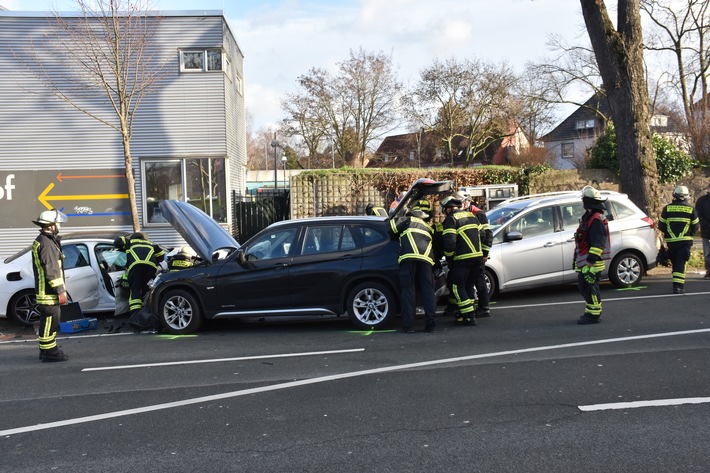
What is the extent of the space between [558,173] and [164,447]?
15.8 metres

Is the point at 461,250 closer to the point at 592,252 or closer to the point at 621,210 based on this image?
the point at 592,252

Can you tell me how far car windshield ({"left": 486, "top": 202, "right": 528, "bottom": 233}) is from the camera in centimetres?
1093

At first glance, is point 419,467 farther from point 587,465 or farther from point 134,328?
point 134,328

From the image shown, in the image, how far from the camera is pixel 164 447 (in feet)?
15.1

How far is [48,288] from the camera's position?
7.68 m

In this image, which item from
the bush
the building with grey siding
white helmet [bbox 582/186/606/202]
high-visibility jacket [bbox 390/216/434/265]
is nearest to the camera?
high-visibility jacket [bbox 390/216/434/265]

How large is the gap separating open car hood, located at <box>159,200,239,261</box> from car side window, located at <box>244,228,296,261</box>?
0.67 metres

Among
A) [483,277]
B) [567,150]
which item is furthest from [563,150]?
[483,277]

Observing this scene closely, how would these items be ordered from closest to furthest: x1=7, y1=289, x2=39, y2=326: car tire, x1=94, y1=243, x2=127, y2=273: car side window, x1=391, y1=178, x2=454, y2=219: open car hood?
x1=391, y1=178, x2=454, y2=219: open car hood
x1=7, y1=289, x2=39, y2=326: car tire
x1=94, y1=243, x2=127, y2=273: car side window

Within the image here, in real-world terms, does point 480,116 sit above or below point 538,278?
above

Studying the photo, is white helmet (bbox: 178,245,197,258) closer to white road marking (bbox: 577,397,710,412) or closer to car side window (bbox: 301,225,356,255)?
car side window (bbox: 301,225,356,255)

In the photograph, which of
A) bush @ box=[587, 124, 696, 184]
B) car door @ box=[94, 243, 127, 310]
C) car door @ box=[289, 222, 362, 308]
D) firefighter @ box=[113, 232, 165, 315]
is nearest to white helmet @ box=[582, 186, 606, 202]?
car door @ box=[289, 222, 362, 308]

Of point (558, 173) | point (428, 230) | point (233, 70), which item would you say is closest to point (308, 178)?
point (233, 70)

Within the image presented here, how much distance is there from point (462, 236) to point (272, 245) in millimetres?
2649
